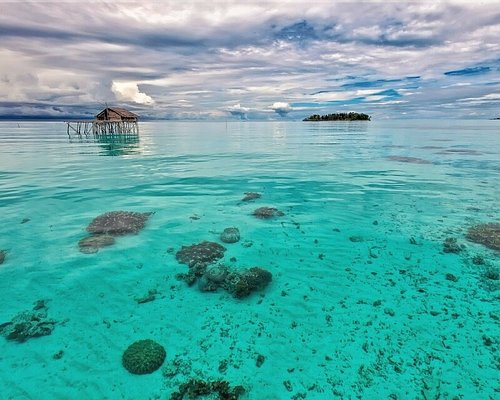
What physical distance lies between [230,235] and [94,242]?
6039mm

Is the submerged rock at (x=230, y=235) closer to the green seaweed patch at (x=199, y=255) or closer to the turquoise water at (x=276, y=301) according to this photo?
the turquoise water at (x=276, y=301)

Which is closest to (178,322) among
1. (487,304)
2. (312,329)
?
(312,329)

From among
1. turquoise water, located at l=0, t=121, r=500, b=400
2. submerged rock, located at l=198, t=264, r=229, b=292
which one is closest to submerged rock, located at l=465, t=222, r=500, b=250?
turquoise water, located at l=0, t=121, r=500, b=400

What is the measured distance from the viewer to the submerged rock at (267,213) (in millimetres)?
16703

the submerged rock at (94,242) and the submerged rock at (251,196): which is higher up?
the submerged rock at (251,196)

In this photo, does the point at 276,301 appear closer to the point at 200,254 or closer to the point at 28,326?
the point at 200,254

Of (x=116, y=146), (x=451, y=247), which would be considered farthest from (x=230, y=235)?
(x=116, y=146)

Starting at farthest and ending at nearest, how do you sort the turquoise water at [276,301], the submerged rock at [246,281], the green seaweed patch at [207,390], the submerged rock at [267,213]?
the submerged rock at [267,213] → the submerged rock at [246,281] → the turquoise water at [276,301] → the green seaweed patch at [207,390]

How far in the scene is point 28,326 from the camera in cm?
835

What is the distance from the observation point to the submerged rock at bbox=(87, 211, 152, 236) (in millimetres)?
14781

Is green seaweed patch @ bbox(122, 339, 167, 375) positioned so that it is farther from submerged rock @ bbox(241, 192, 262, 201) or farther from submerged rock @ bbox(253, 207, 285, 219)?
submerged rock @ bbox(241, 192, 262, 201)

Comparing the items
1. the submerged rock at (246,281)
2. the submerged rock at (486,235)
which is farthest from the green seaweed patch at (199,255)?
the submerged rock at (486,235)

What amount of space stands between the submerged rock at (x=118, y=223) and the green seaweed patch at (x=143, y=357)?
312 inches

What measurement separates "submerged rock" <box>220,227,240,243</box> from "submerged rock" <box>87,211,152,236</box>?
439 centimetres
